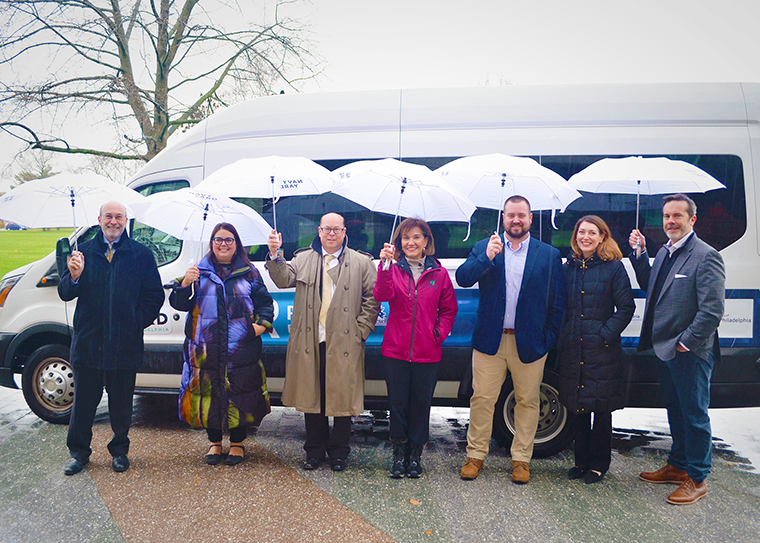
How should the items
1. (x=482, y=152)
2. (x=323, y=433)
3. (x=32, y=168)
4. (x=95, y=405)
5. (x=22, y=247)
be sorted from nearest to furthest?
(x=95, y=405), (x=323, y=433), (x=482, y=152), (x=32, y=168), (x=22, y=247)

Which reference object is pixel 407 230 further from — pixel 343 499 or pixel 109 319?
pixel 109 319

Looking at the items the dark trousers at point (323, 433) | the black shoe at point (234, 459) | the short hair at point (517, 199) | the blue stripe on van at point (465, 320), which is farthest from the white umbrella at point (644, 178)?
the black shoe at point (234, 459)

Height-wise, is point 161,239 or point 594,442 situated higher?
point 161,239

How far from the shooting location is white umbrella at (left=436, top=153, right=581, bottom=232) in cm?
319

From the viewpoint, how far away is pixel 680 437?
348 cm

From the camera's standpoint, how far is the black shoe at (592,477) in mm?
3502

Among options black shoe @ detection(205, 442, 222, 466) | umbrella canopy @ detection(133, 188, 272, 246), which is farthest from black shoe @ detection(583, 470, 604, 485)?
umbrella canopy @ detection(133, 188, 272, 246)

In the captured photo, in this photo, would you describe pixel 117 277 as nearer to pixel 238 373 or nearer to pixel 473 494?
pixel 238 373

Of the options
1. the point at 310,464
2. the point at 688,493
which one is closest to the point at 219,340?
the point at 310,464

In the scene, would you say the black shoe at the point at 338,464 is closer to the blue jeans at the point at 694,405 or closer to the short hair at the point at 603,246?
the short hair at the point at 603,246

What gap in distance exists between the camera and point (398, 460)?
11.8 feet

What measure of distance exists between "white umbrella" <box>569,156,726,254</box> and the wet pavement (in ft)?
5.52

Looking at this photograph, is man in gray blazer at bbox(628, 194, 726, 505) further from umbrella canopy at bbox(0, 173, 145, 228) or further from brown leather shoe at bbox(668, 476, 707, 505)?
umbrella canopy at bbox(0, 173, 145, 228)

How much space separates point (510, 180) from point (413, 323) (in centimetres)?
112
